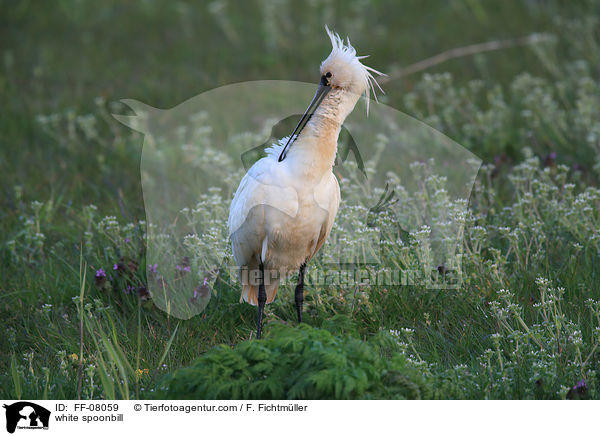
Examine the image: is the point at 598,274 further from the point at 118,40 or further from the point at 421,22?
the point at 118,40

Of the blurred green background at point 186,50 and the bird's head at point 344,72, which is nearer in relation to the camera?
the bird's head at point 344,72

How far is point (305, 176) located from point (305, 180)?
0.02 m

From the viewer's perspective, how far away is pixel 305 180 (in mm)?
4512

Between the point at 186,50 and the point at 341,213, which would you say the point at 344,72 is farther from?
the point at 186,50

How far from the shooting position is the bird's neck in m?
4.50

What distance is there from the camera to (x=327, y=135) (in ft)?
14.9

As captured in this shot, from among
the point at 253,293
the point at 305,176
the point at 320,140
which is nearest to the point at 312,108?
the point at 320,140

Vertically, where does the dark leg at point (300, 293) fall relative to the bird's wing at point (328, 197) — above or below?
below

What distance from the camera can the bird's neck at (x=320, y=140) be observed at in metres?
4.50

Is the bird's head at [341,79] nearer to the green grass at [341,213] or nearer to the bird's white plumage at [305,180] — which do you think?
the bird's white plumage at [305,180]
